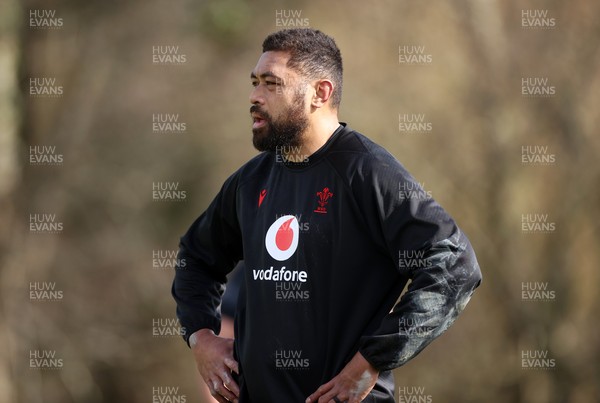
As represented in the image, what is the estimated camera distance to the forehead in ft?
13.0

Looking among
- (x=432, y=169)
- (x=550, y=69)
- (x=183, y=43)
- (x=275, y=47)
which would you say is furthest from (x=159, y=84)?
(x=275, y=47)

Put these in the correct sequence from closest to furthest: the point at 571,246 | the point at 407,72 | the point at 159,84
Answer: the point at 571,246 < the point at 407,72 < the point at 159,84

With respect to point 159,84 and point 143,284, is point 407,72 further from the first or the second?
point 143,284

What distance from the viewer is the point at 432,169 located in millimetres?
12391

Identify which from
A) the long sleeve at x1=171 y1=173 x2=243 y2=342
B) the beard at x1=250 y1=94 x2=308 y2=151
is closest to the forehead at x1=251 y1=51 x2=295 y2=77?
the beard at x1=250 y1=94 x2=308 y2=151

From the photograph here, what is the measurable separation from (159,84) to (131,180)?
54.8 inches

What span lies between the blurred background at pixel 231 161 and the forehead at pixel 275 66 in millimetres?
7586

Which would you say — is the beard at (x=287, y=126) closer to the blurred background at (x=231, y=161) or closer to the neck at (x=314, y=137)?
the neck at (x=314, y=137)

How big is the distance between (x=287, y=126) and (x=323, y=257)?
1.86ft

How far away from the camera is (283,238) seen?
12.6 ft

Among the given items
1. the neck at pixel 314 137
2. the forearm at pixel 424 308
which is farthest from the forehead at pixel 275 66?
the forearm at pixel 424 308

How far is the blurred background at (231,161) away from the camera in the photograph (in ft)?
39.4

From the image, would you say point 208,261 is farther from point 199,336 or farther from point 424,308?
point 424,308

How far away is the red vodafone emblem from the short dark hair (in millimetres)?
560
